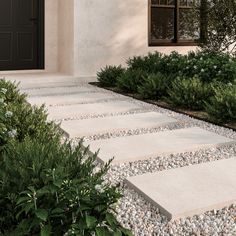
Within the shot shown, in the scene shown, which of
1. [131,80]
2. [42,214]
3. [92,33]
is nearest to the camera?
[42,214]

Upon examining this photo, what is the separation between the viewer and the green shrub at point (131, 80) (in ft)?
24.9

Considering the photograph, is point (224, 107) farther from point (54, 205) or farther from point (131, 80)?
point (54, 205)

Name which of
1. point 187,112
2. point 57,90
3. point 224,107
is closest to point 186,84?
point 187,112

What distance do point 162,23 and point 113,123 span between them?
19.0 ft

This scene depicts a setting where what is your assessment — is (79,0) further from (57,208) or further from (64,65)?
(57,208)

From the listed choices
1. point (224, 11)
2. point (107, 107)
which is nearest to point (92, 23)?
point (224, 11)

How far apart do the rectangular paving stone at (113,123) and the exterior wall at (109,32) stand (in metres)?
3.99

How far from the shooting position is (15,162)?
8.73ft

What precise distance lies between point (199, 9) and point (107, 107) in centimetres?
390

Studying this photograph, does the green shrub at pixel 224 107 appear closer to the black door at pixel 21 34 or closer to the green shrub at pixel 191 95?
the green shrub at pixel 191 95

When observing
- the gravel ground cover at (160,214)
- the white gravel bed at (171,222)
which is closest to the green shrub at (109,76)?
the gravel ground cover at (160,214)

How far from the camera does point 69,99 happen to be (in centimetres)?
688

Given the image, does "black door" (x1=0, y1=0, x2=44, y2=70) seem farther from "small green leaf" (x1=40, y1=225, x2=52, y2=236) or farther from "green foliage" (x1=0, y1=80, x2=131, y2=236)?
"small green leaf" (x1=40, y1=225, x2=52, y2=236)

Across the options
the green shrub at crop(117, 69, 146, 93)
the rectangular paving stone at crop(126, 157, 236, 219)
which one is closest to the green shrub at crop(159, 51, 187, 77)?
the green shrub at crop(117, 69, 146, 93)
